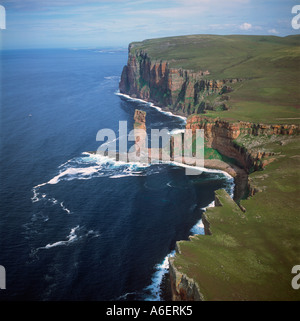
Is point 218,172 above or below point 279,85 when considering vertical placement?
below

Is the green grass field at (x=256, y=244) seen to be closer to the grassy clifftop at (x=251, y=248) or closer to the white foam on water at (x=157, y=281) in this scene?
the grassy clifftop at (x=251, y=248)

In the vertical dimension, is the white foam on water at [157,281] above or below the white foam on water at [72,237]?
below

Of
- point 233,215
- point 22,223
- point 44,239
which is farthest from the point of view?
point 22,223

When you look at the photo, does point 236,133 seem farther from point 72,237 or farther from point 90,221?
point 72,237

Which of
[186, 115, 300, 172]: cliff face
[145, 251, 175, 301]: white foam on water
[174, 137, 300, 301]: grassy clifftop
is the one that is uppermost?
[186, 115, 300, 172]: cliff face

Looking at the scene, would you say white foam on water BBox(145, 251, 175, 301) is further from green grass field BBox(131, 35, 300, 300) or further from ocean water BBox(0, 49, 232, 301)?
green grass field BBox(131, 35, 300, 300)

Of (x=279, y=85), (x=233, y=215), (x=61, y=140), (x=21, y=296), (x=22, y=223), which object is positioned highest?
(x=279, y=85)

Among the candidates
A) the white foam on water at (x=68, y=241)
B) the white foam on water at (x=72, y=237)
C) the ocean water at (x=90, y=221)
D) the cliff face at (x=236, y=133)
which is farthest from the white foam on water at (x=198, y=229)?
the white foam on water at (x=68, y=241)

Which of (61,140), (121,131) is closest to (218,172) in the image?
(121,131)

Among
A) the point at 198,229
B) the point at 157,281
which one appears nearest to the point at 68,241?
the point at 157,281

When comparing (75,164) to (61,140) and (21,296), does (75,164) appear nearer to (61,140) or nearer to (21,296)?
(61,140)

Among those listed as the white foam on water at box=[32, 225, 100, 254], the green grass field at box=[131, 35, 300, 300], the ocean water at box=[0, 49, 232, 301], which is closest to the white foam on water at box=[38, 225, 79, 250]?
the white foam on water at box=[32, 225, 100, 254]
